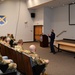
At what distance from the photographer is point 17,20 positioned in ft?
42.8

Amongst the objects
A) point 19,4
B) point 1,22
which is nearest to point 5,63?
point 1,22

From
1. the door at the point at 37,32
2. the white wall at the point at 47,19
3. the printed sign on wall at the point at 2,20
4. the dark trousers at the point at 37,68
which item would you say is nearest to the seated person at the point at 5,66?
the dark trousers at the point at 37,68

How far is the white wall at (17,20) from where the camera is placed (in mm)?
12508

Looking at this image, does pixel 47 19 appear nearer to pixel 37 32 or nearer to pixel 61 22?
pixel 61 22

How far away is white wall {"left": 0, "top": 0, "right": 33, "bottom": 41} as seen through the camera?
12.5 meters

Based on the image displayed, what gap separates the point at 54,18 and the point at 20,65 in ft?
29.6

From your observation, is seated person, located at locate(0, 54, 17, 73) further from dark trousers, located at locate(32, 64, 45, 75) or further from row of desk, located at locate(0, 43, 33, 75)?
dark trousers, located at locate(32, 64, 45, 75)

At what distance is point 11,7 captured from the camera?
12703 mm

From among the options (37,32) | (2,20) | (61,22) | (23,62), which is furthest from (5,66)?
(37,32)

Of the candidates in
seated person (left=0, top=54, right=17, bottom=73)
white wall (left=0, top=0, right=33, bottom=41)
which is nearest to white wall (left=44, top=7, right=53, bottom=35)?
white wall (left=0, top=0, right=33, bottom=41)

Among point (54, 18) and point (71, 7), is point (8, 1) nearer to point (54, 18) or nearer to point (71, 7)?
point (54, 18)

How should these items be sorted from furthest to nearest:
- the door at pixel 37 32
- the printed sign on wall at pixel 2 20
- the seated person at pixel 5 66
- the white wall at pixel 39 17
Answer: the door at pixel 37 32 < the white wall at pixel 39 17 < the printed sign on wall at pixel 2 20 < the seated person at pixel 5 66

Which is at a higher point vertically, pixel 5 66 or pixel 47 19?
pixel 47 19

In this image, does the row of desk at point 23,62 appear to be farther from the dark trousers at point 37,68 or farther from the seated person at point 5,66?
the seated person at point 5,66
